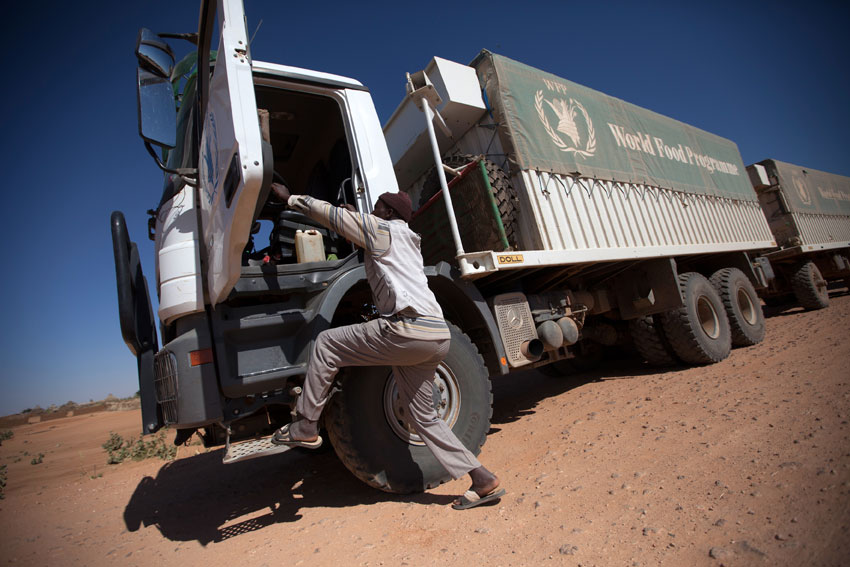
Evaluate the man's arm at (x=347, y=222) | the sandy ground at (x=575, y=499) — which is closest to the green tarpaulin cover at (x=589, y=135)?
the man's arm at (x=347, y=222)

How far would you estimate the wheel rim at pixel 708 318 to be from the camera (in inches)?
218

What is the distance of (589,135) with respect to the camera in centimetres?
496

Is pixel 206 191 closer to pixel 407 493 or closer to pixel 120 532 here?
pixel 407 493

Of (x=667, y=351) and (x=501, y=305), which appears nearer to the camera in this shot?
(x=501, y=305)

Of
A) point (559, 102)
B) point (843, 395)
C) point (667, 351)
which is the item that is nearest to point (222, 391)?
point (843, 395)

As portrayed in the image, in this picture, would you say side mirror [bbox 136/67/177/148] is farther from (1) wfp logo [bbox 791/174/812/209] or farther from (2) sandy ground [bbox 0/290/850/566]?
(1) wfp logo [bbox 791/174/812/209]

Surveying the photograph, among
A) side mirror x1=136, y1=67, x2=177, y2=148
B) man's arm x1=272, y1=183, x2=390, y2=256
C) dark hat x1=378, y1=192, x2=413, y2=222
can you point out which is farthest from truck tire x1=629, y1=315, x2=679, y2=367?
side mirror x1=136, y1=67, x2=177, y2=148

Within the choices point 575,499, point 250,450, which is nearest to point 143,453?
point 250,450

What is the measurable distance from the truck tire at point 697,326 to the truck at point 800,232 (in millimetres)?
3318

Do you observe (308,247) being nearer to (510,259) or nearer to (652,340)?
(510,259)

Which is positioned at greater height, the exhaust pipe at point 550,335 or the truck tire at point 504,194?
the truck tire at point 504,194

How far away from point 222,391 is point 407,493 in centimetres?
131

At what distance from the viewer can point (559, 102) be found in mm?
Result: 4766

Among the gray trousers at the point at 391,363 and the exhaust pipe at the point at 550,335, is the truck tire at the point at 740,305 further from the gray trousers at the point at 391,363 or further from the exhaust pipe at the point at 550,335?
the gray trousers at the point at 391,363
